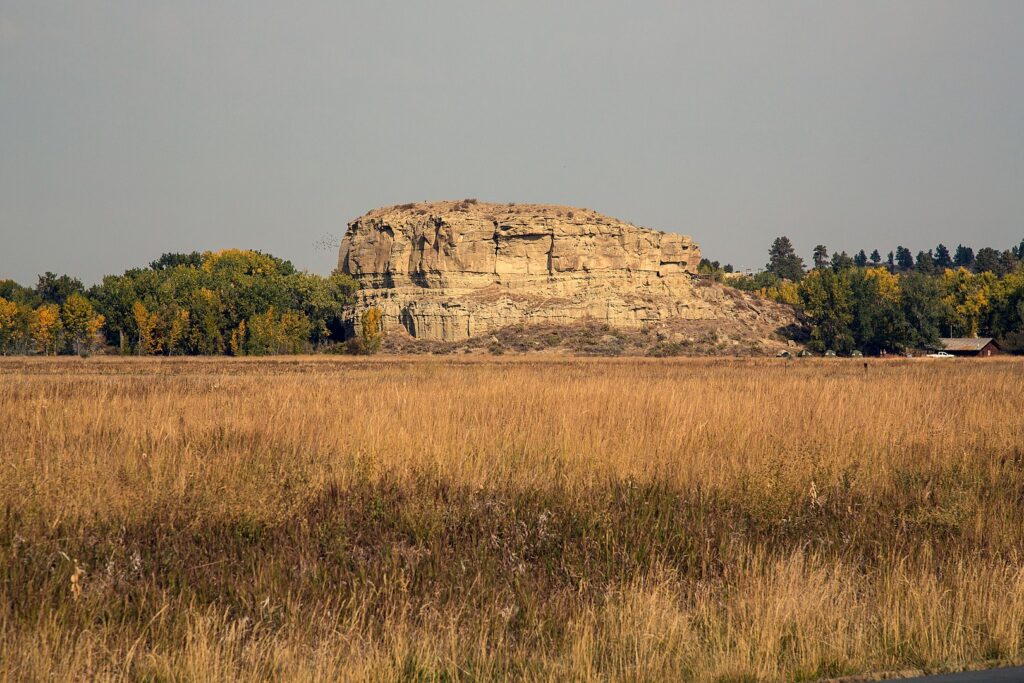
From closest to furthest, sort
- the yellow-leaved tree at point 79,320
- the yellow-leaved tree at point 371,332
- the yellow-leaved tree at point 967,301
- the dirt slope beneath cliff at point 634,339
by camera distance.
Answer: the yellow-leaved tree at point 371,332, the yellow-leaved tree at point 79,320, the dirt slope beneath cliff at point 634,339, the yellow-leaved tree at point 967,301

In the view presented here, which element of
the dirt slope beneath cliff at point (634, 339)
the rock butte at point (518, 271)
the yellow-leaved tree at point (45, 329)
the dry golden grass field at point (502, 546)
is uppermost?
the rock butte at point (518, 271)

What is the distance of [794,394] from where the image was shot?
18.5 meters

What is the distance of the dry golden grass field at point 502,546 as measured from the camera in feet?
20.4

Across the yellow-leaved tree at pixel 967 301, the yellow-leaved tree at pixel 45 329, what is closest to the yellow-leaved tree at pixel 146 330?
the yellow-leaved tree at pixel 45 329

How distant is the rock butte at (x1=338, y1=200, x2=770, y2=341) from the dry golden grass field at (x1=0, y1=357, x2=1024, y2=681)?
294 ft

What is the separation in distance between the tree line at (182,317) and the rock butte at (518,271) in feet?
21.7

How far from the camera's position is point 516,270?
11194 cm

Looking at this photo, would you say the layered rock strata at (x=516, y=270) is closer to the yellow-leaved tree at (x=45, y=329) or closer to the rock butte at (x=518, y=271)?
the rock butte at (x=518, y=271)

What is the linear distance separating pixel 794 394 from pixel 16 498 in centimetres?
1395

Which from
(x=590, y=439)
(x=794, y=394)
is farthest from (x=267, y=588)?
(x=794, y=394)

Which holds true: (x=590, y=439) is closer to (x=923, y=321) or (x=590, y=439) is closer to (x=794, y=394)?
(x=794, y=394)

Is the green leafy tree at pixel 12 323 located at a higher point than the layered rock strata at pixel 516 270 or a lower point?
lower

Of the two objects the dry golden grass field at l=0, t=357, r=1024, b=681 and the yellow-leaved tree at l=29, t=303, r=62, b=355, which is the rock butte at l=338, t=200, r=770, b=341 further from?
the dry golden grass field at l=0, t=357, r=1024, b=681

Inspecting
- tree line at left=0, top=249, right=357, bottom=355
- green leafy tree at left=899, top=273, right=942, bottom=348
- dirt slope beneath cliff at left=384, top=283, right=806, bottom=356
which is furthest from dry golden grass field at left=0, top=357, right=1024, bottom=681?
green leafy tree at left=899, top=273, right=942, bottom=348
